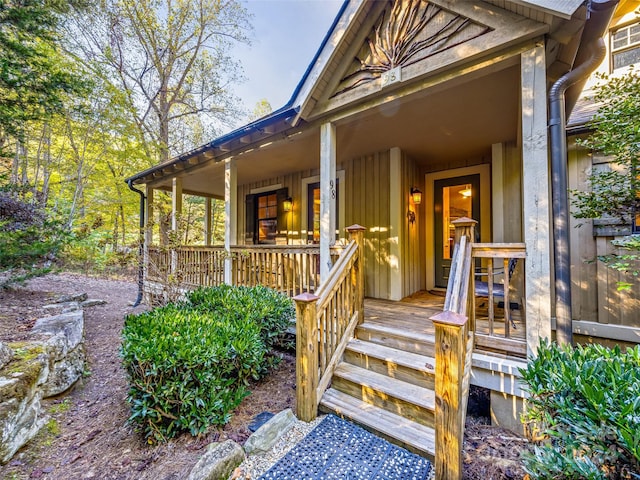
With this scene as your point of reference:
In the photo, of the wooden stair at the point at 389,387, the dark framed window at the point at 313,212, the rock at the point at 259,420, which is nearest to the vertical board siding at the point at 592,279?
the wooden stair at the point at 389,387

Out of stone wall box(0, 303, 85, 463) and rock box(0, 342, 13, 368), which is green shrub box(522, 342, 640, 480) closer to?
stone wall box(0, 303, 85, 463)

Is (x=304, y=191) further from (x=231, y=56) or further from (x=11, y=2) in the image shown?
(x=231, y=56)

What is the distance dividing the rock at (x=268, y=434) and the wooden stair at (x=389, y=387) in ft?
1.25

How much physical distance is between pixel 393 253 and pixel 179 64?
44.7 feet

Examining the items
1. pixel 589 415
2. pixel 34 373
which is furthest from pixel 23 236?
pixel 589 415

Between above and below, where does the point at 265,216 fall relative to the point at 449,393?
above

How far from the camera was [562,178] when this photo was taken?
93.0 inches

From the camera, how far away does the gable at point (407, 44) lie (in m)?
2.50

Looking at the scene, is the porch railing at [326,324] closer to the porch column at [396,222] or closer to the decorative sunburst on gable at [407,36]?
the porch column at [396,222]

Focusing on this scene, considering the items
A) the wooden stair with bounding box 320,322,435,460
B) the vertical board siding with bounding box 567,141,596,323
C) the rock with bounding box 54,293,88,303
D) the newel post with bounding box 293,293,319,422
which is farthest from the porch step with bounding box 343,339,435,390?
the rock with bounding box 54,293,88,303

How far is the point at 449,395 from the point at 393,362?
849 mm

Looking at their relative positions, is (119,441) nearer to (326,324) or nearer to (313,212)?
(326,324)

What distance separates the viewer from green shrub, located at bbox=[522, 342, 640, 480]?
46.4 inches

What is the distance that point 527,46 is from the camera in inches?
95.1
